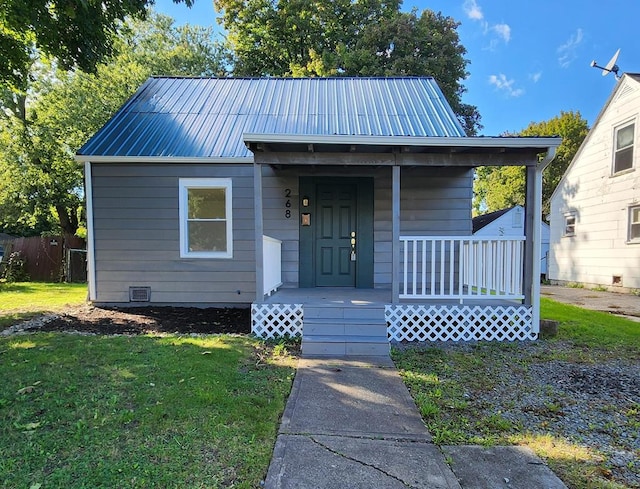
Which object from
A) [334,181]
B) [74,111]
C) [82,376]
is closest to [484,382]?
[82,376]

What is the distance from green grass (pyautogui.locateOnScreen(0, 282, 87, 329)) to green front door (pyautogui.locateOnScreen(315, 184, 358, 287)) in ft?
16.1

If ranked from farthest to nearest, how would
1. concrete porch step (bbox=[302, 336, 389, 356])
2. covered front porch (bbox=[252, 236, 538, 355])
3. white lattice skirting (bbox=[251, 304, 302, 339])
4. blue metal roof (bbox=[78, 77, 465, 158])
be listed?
1. blue metal roof (bbox=[78, 77, 465, 158])
2. white lattice skirting (bbox=[251, 304, 302, 339])
3. covered front porch (bbox=[252, 236, 538, 355])
4. concrete porch step (bbox=[302, 336, 389, 356])

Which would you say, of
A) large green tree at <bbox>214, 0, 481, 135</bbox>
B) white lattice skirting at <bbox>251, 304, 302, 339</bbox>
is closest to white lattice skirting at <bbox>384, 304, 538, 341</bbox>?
white lattice skirting at <bbox>251, 304, 302, 339</bbox>

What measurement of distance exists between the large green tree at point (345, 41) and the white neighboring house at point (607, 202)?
22.2 feet

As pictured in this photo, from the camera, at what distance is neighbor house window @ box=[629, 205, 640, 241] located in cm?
991

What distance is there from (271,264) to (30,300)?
19.3ft

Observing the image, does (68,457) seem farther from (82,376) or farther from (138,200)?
(138,200)

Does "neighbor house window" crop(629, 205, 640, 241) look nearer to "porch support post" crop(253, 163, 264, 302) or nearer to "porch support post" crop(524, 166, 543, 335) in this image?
"porch support post" crop(524, 166, 543, 335)

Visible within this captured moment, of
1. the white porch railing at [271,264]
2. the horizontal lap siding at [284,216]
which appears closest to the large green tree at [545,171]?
the horizontal lap siding at [284,216]

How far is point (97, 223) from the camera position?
6684 millimetres

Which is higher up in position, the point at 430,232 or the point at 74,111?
the point at 74,111

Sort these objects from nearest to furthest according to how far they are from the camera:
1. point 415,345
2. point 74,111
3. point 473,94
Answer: point 415,345 < point 74,111 < point 473,94

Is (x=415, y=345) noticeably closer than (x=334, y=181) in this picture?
Yes

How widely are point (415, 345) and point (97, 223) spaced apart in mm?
6044
